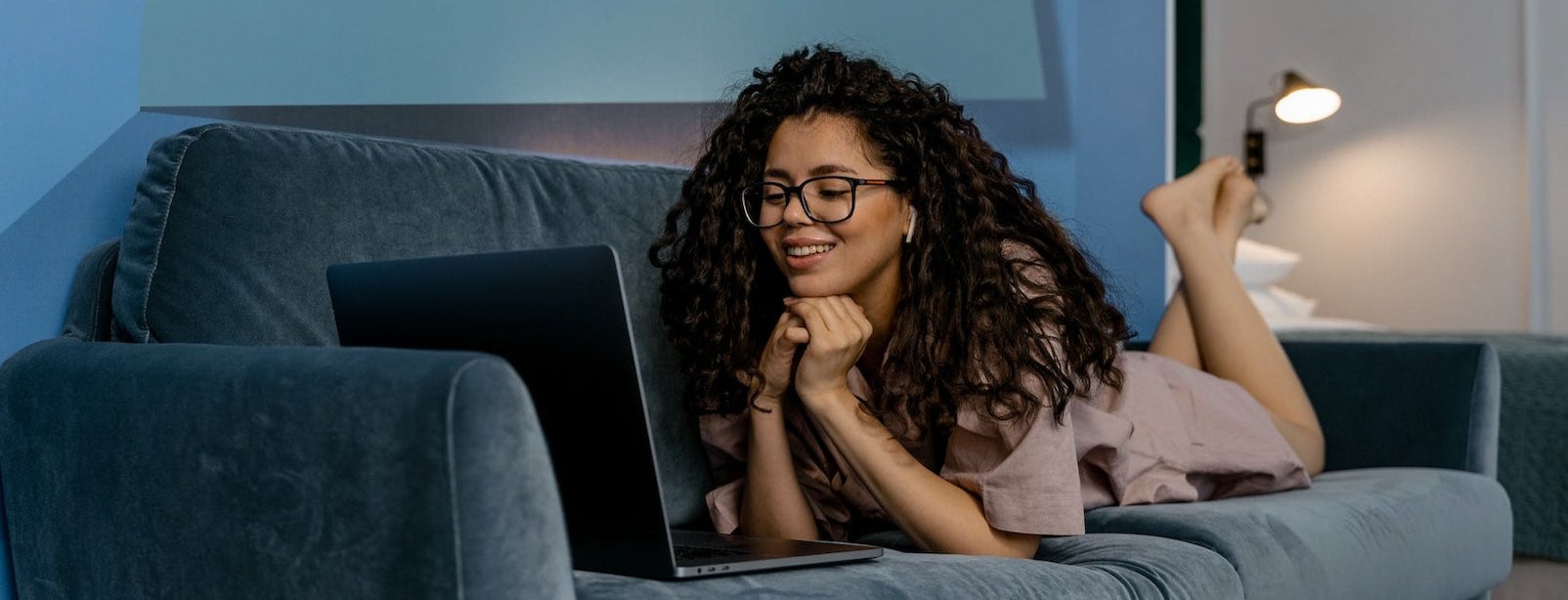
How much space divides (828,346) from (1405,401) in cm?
118

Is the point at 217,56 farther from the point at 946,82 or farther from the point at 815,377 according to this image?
the point at 946,82

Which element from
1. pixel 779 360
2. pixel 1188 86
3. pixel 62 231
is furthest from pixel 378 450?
pixel 1188 86

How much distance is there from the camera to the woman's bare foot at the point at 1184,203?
2.25 metres

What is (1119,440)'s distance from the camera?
1655mm

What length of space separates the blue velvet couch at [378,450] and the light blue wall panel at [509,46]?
0.22 metres

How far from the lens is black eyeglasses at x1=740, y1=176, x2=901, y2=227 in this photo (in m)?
1.42

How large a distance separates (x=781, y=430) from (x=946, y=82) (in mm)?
1206

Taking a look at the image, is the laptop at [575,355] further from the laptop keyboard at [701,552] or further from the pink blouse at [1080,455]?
the pink blouse at [1080,455]

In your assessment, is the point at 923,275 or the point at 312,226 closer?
the point at 312,226

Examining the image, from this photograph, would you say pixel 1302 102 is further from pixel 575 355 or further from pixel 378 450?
pixel 378 450

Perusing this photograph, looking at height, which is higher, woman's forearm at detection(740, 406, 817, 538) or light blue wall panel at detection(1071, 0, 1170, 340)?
light blue wall panel at detection(1071, 0, 1170, 340)

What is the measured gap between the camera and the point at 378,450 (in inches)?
34.4

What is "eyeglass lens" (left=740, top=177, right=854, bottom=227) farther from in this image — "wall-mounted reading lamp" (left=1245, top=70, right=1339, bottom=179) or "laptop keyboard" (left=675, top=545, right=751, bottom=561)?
"wall-mounted reading lamp" (left=1245, top=70, right=1339, bottom=179)

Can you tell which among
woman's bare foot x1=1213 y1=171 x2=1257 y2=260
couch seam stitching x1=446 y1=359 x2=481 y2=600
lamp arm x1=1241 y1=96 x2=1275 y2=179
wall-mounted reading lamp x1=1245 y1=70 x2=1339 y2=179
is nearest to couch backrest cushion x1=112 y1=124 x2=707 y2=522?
couch seam stitching x1=446 y1=359 x2=481 y2=600
